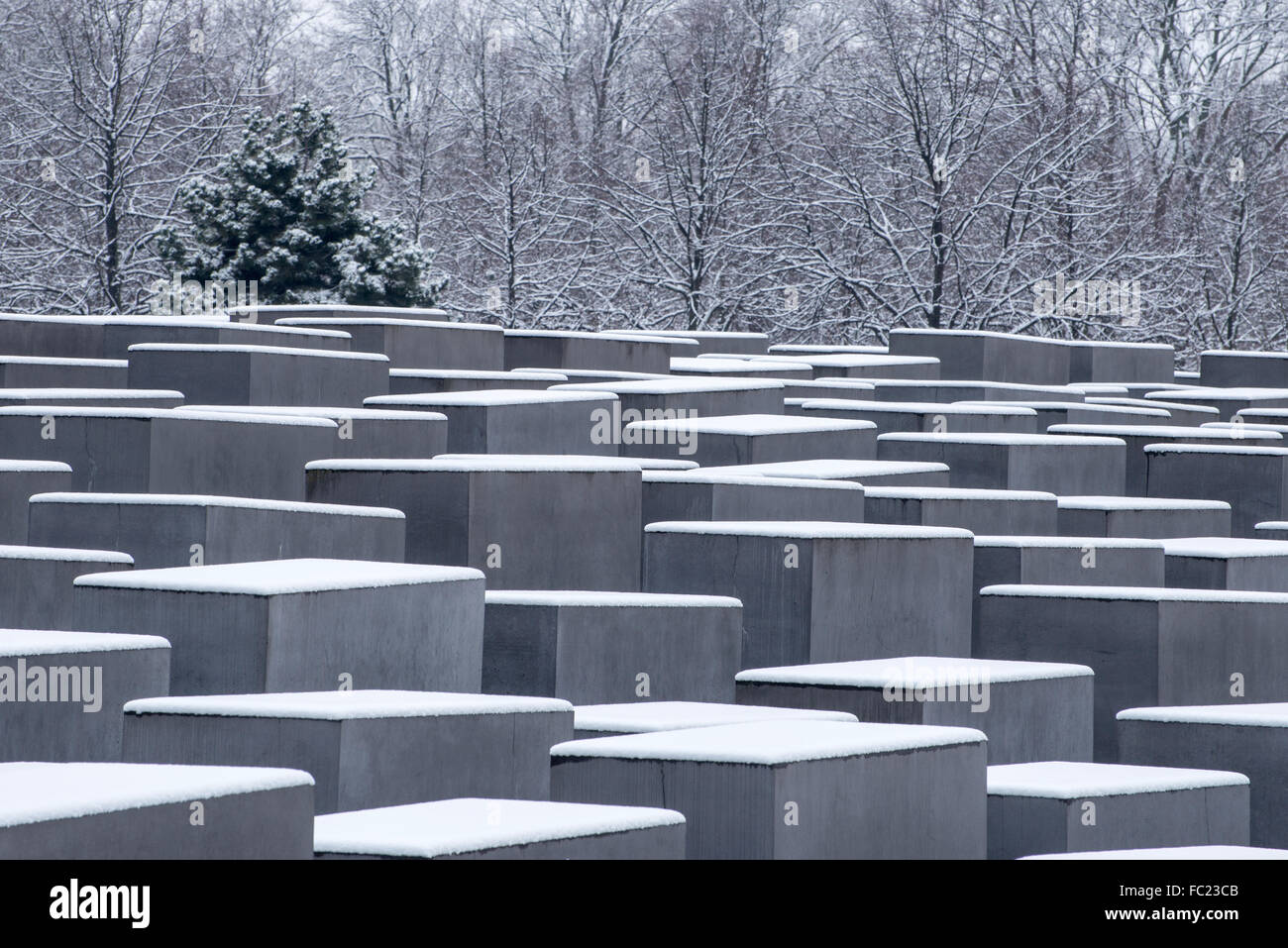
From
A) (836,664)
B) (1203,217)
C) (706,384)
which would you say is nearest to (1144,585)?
(836,664)

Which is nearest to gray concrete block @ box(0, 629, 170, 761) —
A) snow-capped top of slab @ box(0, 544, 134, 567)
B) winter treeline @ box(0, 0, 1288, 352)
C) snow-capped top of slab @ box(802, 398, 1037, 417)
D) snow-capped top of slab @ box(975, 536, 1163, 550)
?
snow-capped top of slab @ box(0, 544, 134, 567)

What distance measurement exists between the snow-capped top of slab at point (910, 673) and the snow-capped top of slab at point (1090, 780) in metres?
0.30

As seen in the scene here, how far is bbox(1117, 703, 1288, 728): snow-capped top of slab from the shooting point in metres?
5.77

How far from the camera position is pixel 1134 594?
6516 mm

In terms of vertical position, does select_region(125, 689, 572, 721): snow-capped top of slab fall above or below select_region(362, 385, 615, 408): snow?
below

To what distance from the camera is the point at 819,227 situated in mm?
25078

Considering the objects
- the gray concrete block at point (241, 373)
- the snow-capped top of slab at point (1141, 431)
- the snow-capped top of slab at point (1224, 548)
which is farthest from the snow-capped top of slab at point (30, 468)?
the snow-capped top of slab at point (1141, 431)

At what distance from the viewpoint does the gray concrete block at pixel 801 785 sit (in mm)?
4285

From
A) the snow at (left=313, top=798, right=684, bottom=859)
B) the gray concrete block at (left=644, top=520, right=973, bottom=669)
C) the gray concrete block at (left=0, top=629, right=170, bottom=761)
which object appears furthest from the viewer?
the gray concrete block at (left=644, top=520, right=973, bottom=669)

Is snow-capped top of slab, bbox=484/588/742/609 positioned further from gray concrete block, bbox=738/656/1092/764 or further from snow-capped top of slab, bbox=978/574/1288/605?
snow-capped top of slab, bbox=978/574/1288/605

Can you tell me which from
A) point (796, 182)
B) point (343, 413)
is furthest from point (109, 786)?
point (796, 182)

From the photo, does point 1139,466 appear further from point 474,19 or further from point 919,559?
point 474,19

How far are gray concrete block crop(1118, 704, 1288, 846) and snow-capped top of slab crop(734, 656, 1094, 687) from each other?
0.26m

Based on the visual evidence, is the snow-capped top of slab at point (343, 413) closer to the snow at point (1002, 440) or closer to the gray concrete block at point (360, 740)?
the snow at point (1002, 440)
